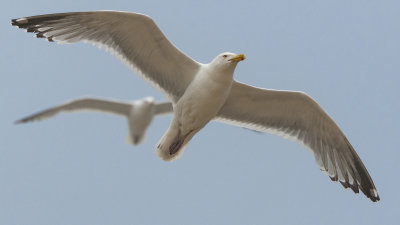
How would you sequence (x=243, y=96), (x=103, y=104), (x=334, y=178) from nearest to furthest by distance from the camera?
(x=243, y=96) < (x=334, y=178) < (x=103, y=104)

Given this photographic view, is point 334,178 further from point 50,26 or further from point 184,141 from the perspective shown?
point 50,26

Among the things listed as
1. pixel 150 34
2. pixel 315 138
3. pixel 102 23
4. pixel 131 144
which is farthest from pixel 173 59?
pixel 131 144

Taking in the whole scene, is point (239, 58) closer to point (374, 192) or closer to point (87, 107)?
point (374, 192)

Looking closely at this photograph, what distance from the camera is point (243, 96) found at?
623cm

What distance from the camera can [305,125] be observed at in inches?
256

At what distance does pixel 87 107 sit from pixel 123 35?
226 inches

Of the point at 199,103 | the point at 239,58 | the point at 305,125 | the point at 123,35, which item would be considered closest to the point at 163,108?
the point at 305,125

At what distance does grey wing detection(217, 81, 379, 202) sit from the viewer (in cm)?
626

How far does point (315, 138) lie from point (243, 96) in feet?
3.07

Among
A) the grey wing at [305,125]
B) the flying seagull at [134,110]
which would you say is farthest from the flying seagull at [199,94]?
the flying seagull at [134,110]

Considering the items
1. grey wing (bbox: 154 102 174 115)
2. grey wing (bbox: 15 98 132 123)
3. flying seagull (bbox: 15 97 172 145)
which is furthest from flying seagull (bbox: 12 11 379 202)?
grey wing (bbox: 154 102 174 115)

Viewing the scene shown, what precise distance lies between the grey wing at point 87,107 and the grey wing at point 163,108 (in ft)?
1.74

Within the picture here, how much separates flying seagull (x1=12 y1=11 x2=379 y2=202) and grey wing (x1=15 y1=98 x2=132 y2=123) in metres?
5.09

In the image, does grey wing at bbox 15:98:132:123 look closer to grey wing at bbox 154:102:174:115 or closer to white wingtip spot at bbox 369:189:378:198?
grey wing at bbox 154:102:174:115
